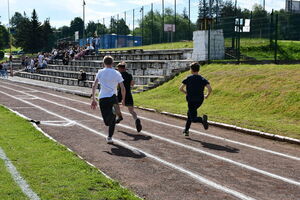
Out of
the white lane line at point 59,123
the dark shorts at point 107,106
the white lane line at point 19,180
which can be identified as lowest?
the white lane line at point 59,123

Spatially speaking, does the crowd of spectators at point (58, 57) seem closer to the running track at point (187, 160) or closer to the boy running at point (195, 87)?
the running track at point (187, 160)

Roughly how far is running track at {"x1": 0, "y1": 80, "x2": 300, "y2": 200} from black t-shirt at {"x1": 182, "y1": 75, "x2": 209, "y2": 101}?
112cm

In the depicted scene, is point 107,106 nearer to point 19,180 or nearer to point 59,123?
point 19,180

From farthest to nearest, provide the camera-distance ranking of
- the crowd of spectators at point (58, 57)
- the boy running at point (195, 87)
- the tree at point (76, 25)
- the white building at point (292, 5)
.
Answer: the tree at point (76, 25)
the crowd of spectators at point (58, 57)
the white building at point (292, 5)
the boy running at point (195, 87)

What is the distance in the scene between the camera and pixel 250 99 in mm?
14906

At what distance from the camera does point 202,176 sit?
654 centimetres

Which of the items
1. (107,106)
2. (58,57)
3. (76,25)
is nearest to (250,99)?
(107,106)

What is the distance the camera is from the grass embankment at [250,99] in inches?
485

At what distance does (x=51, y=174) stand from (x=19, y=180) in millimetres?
545

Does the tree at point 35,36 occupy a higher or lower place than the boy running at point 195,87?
higher

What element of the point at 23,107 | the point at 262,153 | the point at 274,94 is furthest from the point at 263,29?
the point at 262,153

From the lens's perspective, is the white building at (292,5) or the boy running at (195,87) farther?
the white building at (292,5)

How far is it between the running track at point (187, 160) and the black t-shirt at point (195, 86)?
1.12m

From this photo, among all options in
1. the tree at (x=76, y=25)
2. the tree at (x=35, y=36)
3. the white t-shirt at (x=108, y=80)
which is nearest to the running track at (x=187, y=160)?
the white t-shirt at (x=108, y=80)
